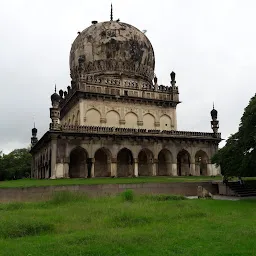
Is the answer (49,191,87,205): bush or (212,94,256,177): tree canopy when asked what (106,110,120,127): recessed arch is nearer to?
(212,94,256,177): tree canopy

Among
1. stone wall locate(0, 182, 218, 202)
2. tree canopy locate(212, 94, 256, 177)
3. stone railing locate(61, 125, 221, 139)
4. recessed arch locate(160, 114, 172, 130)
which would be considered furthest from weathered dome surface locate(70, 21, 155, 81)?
tree canopy locate(212, 94, 256, 177)

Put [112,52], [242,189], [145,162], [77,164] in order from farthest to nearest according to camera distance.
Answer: [112,52], [145,162], [77,164], [242,189]

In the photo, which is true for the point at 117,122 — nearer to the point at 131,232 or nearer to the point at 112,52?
the point at 112,52

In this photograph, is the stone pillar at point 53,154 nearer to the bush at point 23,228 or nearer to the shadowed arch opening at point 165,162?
the shadowed arch opening at point 165,162

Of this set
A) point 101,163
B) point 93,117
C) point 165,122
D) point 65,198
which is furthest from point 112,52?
point 65,198

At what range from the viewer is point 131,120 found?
110ft

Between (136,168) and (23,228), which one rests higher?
(136,168)

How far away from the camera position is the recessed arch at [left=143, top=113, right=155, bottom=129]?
34.2 m

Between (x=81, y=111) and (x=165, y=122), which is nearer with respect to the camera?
(x=81, y=111)

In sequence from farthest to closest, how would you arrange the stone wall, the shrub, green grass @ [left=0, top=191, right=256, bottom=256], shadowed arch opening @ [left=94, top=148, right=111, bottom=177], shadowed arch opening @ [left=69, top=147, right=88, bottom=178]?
shadowed arch opening @ [left=94, top=148, right=111, bottom=177] < shadowed arch opening @ [left=69, top=147, right=88, bottom=178] < the stone wall < the shrub < green grass @ [left=0, top=191, right=256, bottom=256]

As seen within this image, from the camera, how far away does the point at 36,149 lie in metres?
35.7

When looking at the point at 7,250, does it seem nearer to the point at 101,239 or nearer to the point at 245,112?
the point at 101,239

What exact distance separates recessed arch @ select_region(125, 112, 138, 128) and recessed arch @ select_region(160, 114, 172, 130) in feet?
9.50

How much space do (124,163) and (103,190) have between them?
495 inches
